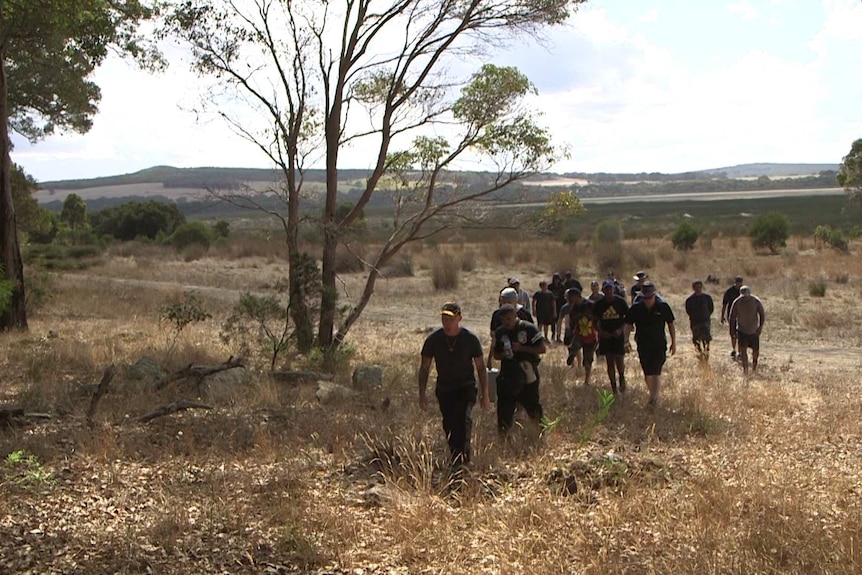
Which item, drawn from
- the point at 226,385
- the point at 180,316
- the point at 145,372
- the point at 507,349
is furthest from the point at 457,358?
the point at 180,316

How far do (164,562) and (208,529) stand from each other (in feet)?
1.87

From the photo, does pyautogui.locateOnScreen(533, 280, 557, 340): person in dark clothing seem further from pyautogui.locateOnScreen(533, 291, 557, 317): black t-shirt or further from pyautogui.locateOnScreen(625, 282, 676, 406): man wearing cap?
pyautogui.locateOnScreen(625, 282, 676, 406): man wearing cap

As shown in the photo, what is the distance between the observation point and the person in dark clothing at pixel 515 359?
26.0 feet

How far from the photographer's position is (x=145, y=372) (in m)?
11.2

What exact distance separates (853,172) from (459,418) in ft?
133

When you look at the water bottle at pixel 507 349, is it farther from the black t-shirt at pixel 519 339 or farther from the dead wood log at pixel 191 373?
the dead wood log at pixel 191 373

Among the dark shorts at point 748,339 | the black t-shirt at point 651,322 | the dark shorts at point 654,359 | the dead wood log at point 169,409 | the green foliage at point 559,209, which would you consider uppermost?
the green foliage at point 559,209

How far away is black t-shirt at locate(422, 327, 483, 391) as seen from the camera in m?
7.16

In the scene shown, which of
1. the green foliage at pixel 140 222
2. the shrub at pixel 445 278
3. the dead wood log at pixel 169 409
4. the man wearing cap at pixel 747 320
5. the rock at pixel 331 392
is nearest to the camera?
the dead wood log at pixel 169 409

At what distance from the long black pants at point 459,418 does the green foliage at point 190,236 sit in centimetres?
4638

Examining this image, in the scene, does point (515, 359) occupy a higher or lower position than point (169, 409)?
higher

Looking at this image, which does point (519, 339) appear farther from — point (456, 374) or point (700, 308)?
point (700, 308)

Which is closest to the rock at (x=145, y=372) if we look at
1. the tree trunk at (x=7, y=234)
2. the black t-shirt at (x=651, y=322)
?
the tree trunk at (x=7, y=234)

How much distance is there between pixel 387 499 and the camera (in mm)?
6684
